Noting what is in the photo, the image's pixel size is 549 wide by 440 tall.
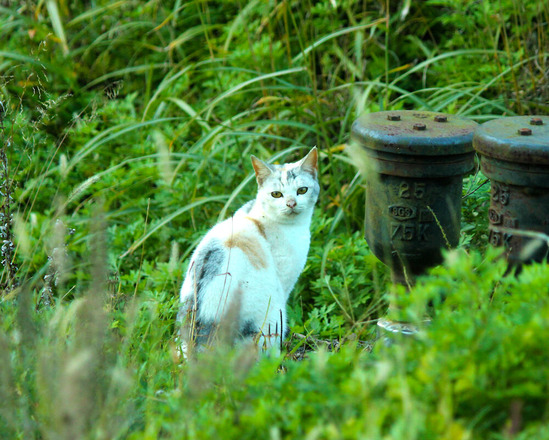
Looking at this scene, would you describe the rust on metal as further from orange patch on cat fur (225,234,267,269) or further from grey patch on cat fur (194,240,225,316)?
grey patch on cat fur (194,240,225,316)

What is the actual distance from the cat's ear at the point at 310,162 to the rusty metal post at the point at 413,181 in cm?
42

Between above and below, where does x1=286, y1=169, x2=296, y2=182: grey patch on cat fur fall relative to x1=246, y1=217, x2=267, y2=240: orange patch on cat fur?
above

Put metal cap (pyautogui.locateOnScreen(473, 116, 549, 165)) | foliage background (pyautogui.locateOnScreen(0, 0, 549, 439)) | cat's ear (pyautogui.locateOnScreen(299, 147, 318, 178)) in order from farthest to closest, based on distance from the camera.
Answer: cat's ear (pyautogui.locateOnScreen(299, 147, 318, 178)), metal cap (pyautogui.locateOnScreen(473, 116, 549, 165)), foliage background (pyautogui.locateOnScreen(0, 0, 549, 439))

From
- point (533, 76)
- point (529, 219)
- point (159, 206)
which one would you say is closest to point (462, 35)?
point (533, 76)

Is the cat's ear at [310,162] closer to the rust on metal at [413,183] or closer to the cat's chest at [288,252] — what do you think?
the cat's chest at [288,252]

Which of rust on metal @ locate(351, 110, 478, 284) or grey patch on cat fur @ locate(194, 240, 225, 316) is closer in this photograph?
rust on metal @ locate(351, 110, 478, 284)

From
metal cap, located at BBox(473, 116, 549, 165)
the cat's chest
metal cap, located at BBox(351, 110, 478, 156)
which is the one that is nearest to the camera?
metal cap, located at BBox(473, 116, 549, 165)

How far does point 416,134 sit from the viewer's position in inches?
95.3

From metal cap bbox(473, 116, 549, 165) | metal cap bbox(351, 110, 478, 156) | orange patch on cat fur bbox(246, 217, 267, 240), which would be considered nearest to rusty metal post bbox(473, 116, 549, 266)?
metal cap bbox(473, 116, 549, 165)

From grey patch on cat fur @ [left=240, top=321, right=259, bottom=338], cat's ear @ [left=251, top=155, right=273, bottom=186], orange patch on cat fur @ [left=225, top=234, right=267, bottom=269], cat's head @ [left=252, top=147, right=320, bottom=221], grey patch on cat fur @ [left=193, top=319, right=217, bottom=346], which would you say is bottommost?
grey patch on cat fur @ [left=240, top=321, right=259, bottom=338]

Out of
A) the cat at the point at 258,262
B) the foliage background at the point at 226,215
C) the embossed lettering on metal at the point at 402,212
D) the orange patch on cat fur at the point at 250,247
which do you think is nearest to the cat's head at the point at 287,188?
the cat at the point at 258,262

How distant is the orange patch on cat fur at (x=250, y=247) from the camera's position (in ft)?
8.82

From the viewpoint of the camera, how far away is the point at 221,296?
2518mm

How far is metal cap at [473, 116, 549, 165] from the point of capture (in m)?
2.06
